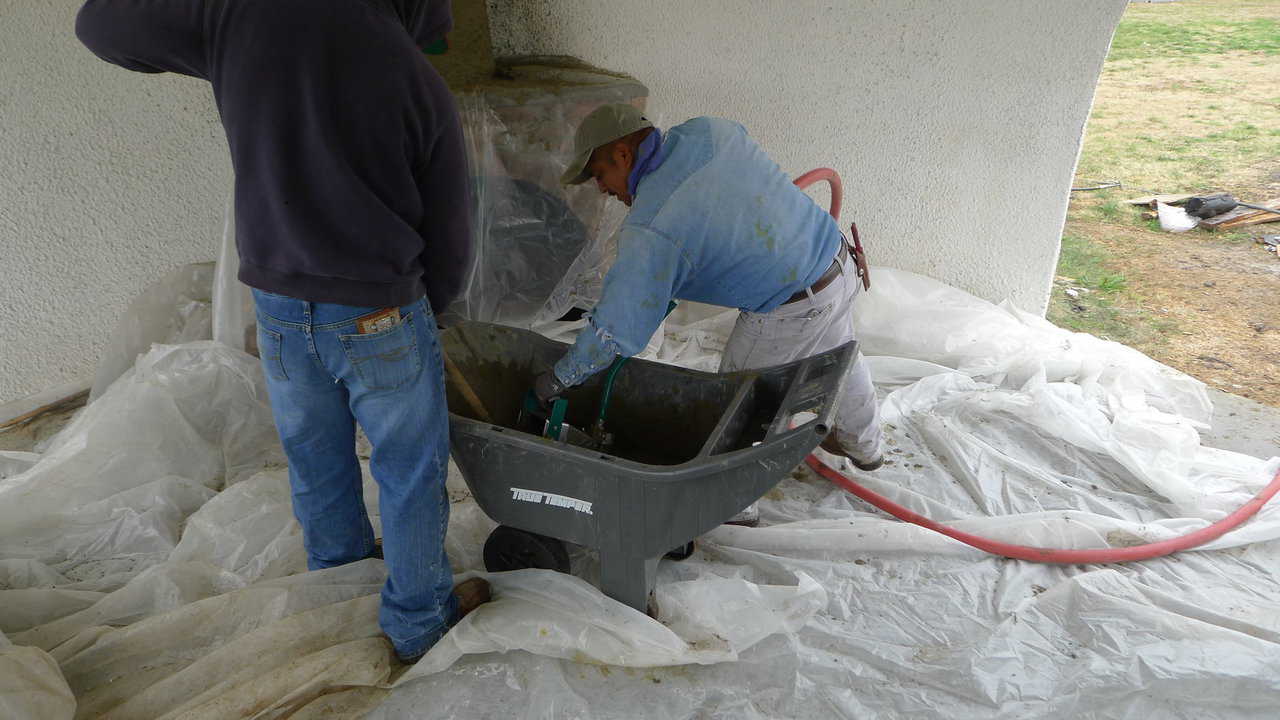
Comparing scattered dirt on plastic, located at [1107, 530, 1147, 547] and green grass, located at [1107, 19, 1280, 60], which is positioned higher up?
green grass, located at [1107, 19, 1280, 60]

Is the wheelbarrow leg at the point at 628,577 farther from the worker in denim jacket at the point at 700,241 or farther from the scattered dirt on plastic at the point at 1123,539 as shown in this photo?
the scattered dirt on plastic at the point at 1123,539

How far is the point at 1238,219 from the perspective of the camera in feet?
18.1

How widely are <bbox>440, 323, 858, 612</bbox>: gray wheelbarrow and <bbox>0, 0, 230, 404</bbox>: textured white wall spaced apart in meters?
1.46

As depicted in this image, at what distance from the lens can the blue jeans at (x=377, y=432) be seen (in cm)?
143

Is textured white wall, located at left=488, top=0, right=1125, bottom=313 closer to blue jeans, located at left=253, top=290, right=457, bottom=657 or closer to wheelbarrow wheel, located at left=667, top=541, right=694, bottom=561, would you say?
wheelbarrow wheel, located at left=667, top=541, right=694, bottom=561

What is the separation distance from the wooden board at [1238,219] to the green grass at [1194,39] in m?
5.76

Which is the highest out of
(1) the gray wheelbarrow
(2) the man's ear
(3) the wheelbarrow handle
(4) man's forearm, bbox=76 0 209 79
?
(4) man's forearm, bbox=76 0 209 79

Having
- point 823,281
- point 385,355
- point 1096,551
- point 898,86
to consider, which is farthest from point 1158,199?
point 385,355

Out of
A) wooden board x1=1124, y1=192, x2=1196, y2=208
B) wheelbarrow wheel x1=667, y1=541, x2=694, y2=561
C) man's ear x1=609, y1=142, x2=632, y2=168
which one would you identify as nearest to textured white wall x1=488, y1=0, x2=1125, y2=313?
man's ear x1=609, y1=142, x2=632, y2=168

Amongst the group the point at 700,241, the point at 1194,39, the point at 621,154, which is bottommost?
the point at 1194,39

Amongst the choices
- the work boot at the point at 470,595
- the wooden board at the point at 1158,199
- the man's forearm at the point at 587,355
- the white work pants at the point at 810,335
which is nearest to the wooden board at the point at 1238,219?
the wooden board at the point at 1158,199

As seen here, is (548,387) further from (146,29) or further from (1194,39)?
A: (1194,39)

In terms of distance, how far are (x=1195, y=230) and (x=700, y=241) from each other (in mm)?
5382

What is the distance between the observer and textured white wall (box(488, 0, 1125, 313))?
3.09 metres
